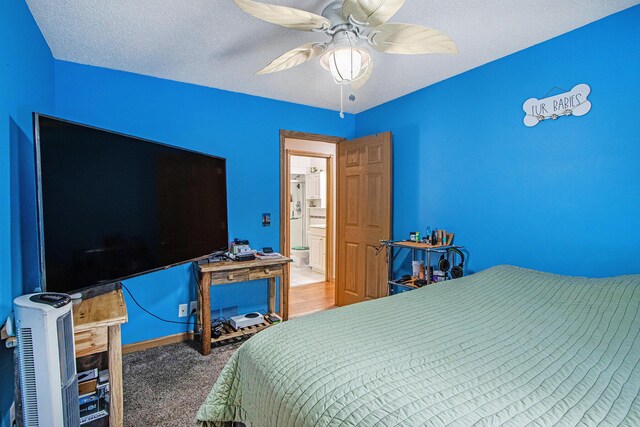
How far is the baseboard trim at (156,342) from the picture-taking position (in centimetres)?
258

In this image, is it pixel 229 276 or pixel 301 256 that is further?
pixel 301 256

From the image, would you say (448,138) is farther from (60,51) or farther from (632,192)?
(60,51)

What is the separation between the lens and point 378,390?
33.6 inches

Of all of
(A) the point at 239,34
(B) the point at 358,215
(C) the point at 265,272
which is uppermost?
(A) the point at 239,34

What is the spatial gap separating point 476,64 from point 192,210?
2564 mm

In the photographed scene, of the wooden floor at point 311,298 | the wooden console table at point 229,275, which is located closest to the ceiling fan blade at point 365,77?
the wooden console table at point 229,275

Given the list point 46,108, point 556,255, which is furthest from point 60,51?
point 556,255

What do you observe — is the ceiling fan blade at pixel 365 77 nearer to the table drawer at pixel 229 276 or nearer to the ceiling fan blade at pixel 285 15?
the ceiling fan blade at pixel 285 15

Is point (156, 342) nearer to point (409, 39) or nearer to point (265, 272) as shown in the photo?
point (265, 272)

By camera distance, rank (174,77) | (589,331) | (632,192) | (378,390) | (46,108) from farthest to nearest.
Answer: (174,77) → (46,108) → (632,192) → (589,331) → (378,390)

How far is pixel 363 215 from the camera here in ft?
11.5

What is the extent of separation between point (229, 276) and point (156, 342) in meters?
0.92

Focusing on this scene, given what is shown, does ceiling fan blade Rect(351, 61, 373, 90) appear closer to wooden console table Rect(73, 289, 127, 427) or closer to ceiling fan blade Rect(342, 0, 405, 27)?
ceiling fan blade Rect(342, 0, 405, 27)

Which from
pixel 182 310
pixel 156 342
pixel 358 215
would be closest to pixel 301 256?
pixel 358 215
